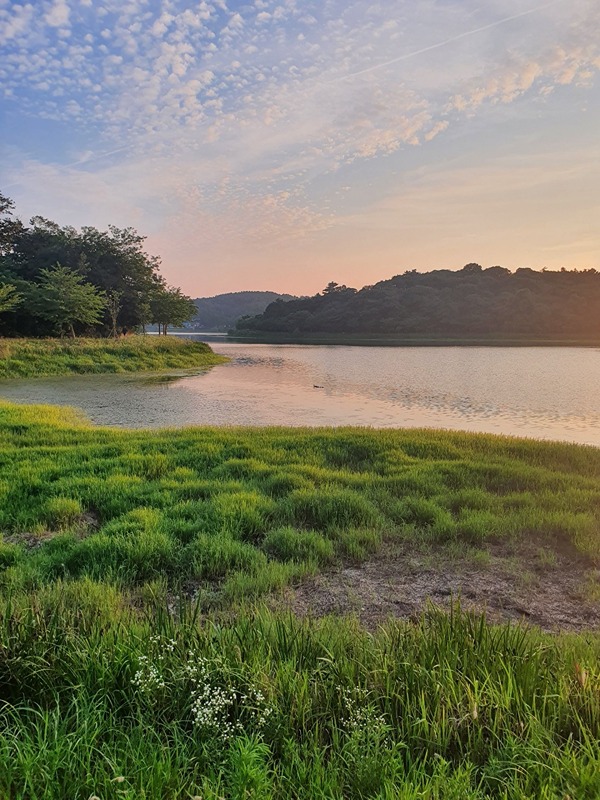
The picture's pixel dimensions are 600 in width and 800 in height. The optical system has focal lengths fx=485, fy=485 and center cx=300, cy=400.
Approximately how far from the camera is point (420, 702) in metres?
2.56

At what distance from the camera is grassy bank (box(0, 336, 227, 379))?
1211 inches

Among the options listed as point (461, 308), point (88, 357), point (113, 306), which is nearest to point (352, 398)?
point (88, 357)

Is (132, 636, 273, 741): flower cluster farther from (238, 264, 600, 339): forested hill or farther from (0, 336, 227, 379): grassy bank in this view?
(238, 264, 600, 339): forested hill

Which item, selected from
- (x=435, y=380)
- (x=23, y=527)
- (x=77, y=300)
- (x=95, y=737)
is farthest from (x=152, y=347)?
(x=95, y=737)

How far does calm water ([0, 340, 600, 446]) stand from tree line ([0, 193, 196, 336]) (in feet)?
62.2

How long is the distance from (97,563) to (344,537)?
298 centimetres

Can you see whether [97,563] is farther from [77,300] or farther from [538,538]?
[77,300]

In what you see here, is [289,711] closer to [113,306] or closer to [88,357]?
[88,357]

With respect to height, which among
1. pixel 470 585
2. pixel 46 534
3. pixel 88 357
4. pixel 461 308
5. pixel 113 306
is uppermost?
pixel 461 308

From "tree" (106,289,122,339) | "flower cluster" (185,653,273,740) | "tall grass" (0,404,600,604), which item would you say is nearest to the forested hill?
"tree" (106,289,122,339)

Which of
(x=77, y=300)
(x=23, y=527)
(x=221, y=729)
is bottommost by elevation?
(x=23, y=527)

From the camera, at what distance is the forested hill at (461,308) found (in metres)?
106

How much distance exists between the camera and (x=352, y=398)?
2330 cm

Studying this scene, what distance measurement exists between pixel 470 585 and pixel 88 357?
3478 cm
